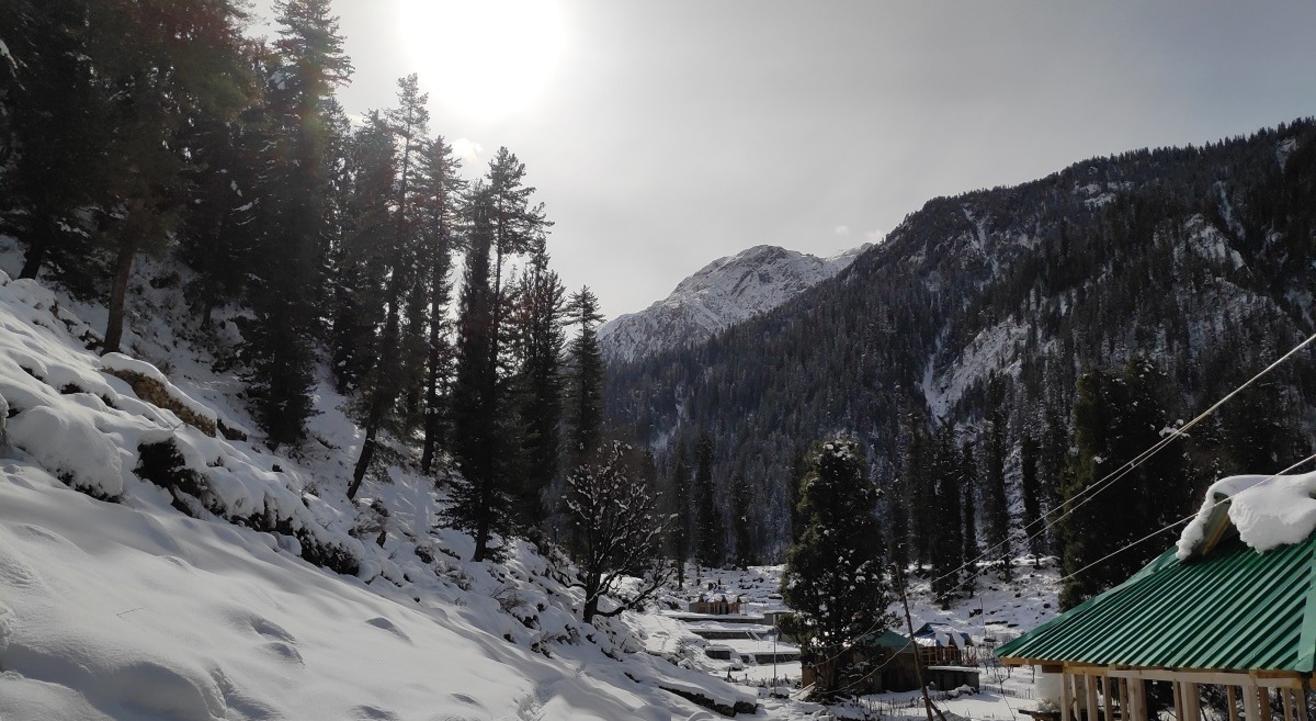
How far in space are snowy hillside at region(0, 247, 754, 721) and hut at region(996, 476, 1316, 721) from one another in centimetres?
829

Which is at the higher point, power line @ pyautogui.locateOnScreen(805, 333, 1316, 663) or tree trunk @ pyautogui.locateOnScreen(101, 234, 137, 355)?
tree trunk @ pyautogui.locateOnScreen(101, 234, 137, 355)

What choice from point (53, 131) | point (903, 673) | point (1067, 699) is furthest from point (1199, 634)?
point (53, 131)

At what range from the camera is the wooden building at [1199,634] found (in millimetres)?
6973

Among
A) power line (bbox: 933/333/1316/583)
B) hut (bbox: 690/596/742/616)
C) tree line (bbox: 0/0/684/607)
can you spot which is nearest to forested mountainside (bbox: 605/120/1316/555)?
hut (bbox: 690/596/742/616)

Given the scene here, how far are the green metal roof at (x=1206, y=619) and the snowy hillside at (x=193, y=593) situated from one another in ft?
27.4

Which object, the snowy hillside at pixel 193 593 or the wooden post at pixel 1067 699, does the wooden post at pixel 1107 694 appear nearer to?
the wooden post at pixel 1067 699

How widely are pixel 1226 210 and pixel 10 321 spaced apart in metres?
227

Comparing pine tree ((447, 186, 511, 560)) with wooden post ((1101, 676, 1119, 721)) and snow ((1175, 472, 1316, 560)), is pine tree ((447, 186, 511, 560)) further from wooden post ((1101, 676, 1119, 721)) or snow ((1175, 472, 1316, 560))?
snow ((1175, 472, 1316, 560))

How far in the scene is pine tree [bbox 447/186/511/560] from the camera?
24.4m

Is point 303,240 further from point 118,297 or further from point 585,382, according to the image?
point 585,382

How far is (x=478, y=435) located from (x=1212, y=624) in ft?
72.0

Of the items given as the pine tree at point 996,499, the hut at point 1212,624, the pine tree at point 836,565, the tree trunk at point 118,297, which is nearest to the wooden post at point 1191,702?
the hut at point 1212,624

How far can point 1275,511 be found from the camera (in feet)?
27.5

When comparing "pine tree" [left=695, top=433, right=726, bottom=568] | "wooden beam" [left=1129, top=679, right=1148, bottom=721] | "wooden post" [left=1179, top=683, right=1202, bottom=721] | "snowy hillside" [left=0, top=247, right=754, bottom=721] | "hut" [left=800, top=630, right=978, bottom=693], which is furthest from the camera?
"pine tree" [left=695, top=433, right=726, bottom=568]
